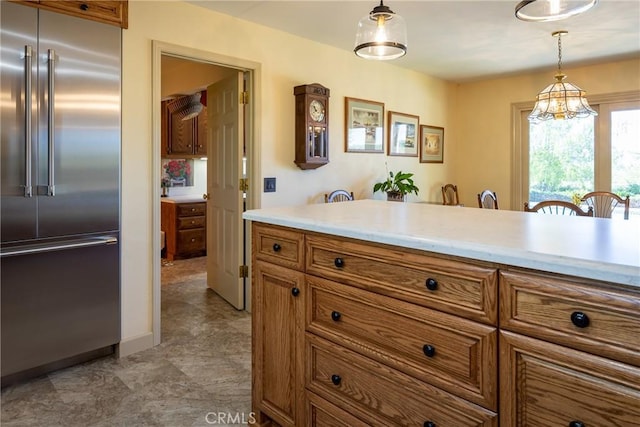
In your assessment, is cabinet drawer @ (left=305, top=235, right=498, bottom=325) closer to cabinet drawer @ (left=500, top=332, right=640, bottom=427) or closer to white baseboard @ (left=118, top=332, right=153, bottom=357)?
cabinet drawer @ (left=500, top=332, right=640, bottom=427)

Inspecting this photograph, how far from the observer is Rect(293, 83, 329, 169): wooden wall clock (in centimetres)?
352

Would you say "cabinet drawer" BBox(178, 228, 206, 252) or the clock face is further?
"cabinet drawer" BBox(178, 228, 206, 252)

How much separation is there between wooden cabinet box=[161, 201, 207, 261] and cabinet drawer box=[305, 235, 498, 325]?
4.23 meters

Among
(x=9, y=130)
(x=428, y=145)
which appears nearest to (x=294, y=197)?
(x=9, y=130)

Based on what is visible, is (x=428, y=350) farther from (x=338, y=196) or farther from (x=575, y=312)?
(x=338, y=196)

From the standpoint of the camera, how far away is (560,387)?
0.98m

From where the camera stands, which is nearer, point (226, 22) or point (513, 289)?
point (513, 289)

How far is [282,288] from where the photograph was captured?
1.71 meters

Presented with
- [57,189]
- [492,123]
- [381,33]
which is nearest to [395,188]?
[492,123]

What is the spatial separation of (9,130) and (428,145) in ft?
14.6

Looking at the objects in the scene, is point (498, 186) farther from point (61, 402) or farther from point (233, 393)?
point (61, 402)

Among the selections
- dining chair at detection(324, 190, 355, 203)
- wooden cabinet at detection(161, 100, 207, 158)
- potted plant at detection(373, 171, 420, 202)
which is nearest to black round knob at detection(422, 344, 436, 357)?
dining chair at detection(324, 190, 355, 203)

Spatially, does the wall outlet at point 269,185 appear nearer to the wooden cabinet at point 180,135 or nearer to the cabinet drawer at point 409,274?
the cabinet drawer at point 409,274

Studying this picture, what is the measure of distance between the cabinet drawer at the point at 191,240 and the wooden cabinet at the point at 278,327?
3908 mm
